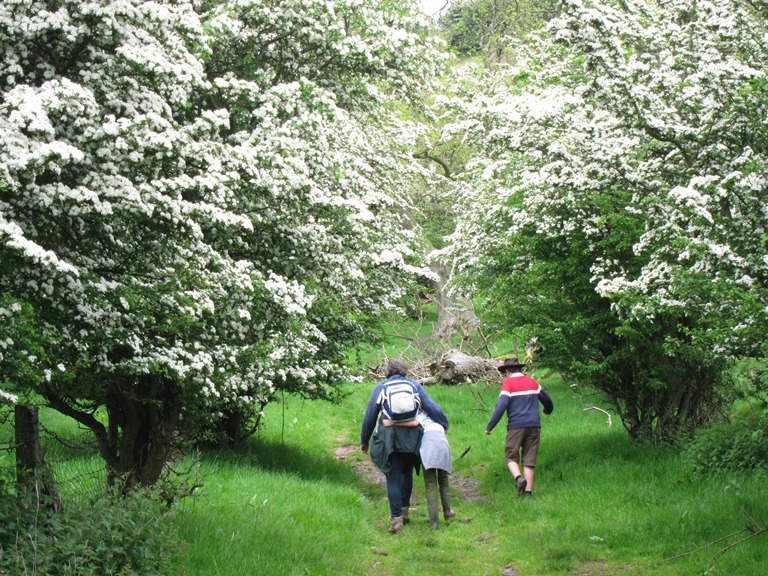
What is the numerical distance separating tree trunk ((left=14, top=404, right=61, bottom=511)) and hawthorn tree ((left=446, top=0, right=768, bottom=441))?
6.03m

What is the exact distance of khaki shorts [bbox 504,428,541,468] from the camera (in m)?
11.1

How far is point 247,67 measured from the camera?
38.3ft

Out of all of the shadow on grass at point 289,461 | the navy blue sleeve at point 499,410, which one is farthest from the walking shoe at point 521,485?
the shadow on grass at point 289,461

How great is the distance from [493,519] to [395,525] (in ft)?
4.35

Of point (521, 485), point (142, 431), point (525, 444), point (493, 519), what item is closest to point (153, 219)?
point (142, 431)

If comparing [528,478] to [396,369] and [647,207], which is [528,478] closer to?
[396,369]

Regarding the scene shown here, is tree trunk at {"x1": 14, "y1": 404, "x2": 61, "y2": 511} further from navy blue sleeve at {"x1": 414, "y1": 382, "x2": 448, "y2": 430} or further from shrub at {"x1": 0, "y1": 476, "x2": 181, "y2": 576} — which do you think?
navy blue sleeve at {"x1": 414, "y1": 382, "x2": 448, "y2": 430}

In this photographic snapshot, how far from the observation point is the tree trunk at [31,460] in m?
6.78

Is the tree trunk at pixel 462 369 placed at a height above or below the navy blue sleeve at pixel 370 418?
below

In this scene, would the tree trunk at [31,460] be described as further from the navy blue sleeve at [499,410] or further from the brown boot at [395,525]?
the navy blue sleeve at [499,410]

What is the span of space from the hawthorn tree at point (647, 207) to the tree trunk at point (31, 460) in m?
6.03

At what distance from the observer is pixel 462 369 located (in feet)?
73.7

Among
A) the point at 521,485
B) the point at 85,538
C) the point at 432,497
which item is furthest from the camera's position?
the point at 521,485

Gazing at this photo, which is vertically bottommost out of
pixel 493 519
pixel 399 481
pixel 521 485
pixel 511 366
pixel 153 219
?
pixel 493 519
